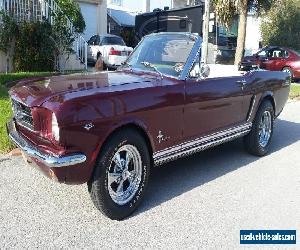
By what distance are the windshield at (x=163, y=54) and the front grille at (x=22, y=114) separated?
164cm

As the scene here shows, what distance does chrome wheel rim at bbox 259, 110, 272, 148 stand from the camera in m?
6.67

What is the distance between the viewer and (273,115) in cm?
689

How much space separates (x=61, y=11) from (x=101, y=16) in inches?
295

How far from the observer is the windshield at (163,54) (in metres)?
5.10

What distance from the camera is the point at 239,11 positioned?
17703 mm

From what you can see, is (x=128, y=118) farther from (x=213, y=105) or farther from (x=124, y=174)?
(x=213, y=105)

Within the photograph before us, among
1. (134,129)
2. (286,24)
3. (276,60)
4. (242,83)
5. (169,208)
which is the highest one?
(286,24)

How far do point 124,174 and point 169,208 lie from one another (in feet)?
2.06

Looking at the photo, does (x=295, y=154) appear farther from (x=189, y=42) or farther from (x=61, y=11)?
(x=61, y=11)

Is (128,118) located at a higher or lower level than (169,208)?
higher

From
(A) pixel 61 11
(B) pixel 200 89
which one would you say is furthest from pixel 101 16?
(B) pixel 200 89

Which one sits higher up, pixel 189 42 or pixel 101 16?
pixel 101 16

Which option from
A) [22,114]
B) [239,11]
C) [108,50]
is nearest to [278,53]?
[239,11]

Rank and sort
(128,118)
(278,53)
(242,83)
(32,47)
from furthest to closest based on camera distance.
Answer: (278,53) → (32,47) → (242,83) → (128,118)
